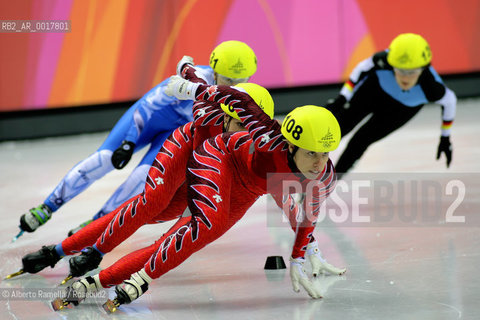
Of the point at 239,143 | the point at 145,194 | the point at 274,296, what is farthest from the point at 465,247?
the point at 145,194

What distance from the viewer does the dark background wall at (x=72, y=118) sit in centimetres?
967

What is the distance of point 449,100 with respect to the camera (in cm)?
605

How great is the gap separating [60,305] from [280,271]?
1.31 metres

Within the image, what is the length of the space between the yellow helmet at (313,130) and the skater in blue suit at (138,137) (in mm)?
Result: 1309

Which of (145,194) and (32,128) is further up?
(145,194)

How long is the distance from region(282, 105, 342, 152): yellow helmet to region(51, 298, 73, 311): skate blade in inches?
56.7

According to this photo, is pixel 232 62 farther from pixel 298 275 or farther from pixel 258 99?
pixel 298 275

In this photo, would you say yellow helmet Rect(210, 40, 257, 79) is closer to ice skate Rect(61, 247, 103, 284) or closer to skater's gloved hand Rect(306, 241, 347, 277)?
skater's gloved hand Rect(306, 241, 347, 277)

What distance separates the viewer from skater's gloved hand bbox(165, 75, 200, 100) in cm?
419

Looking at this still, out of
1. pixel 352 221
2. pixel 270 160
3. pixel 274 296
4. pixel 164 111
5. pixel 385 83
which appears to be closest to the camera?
pixel 270 160

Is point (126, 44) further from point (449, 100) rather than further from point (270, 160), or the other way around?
point (270, 160)

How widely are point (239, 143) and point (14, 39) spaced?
6.26 metres

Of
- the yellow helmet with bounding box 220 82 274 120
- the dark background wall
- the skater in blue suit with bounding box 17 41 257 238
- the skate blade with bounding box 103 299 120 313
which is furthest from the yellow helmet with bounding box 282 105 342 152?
the dark background wall

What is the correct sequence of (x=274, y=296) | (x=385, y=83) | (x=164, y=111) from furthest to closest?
1. (x=385, y=83)
2. (x=164, y=111)
3. (x=274, y=296)
